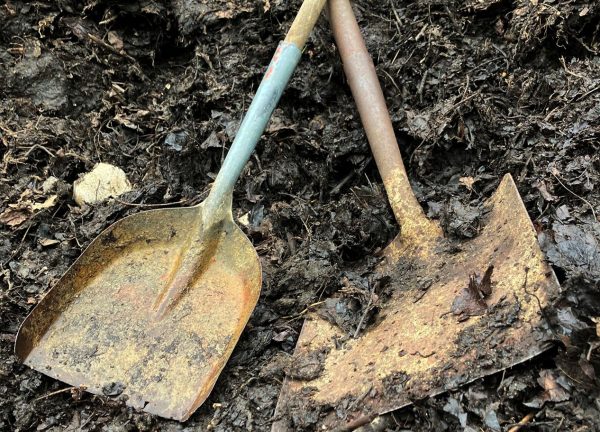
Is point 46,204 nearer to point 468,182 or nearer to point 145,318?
point 145,318

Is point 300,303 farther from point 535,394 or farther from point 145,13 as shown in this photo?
point 145,13

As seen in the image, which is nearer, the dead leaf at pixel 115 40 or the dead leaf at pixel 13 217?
the dead leaf at pixel 13 217

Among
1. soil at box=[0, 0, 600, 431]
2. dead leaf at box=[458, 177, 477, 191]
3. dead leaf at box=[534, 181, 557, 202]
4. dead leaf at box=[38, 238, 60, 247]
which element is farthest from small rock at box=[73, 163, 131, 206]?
dead leaf at box=[534, 181, 557, 202]

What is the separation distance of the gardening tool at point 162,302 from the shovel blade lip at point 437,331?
0.38 m

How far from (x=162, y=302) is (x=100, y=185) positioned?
2.84ft

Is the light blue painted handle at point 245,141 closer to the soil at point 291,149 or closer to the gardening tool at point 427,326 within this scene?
the soil at point 291,149

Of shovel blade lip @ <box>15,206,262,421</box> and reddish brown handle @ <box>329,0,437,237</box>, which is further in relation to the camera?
reddish brown handle @ <box>329,0,437,237</box>

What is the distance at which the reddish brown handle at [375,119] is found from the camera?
2561 millimetres

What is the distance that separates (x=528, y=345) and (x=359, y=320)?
733mm

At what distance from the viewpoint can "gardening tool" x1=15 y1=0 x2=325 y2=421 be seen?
214 centimetres

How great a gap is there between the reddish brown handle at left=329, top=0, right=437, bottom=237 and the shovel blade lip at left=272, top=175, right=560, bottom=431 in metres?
0.20

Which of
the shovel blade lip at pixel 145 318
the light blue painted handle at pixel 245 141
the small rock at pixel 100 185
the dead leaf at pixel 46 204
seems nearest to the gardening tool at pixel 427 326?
the shovel blade lip at pixel 145 318

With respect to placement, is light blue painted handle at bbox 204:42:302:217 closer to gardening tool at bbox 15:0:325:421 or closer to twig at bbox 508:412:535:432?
gardening tool at bbox 15:0:325:421

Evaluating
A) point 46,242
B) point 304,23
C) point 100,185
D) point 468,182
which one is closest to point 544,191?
point 468,182
